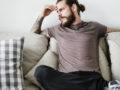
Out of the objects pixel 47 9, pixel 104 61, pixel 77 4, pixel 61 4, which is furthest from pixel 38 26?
pixel 104 61

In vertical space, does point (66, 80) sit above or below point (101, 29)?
below

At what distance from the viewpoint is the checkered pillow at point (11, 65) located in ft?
4.96

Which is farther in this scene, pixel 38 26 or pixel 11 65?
pixel 38 26

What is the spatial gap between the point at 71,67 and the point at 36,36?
1.30 ft

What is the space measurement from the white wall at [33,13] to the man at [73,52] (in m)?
0.11

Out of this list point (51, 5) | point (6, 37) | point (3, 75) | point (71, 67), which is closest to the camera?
point (3, 75)

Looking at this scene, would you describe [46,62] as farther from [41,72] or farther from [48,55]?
[41,72]

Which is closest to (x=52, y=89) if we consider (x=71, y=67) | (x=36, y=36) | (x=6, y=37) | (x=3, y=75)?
(x=71, y=67)

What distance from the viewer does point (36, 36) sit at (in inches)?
71.1

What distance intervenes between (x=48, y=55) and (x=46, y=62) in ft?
0.23

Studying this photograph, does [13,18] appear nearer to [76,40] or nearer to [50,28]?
[50,28]

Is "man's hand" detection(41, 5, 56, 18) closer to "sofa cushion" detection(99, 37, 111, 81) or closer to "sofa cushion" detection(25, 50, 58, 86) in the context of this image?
"sofa cushion" detection(25, 50, 58, 86)

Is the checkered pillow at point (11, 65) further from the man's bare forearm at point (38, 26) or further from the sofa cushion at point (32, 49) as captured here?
the man's bare forearm at point (38, 26)

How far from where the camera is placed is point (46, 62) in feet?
5.58
